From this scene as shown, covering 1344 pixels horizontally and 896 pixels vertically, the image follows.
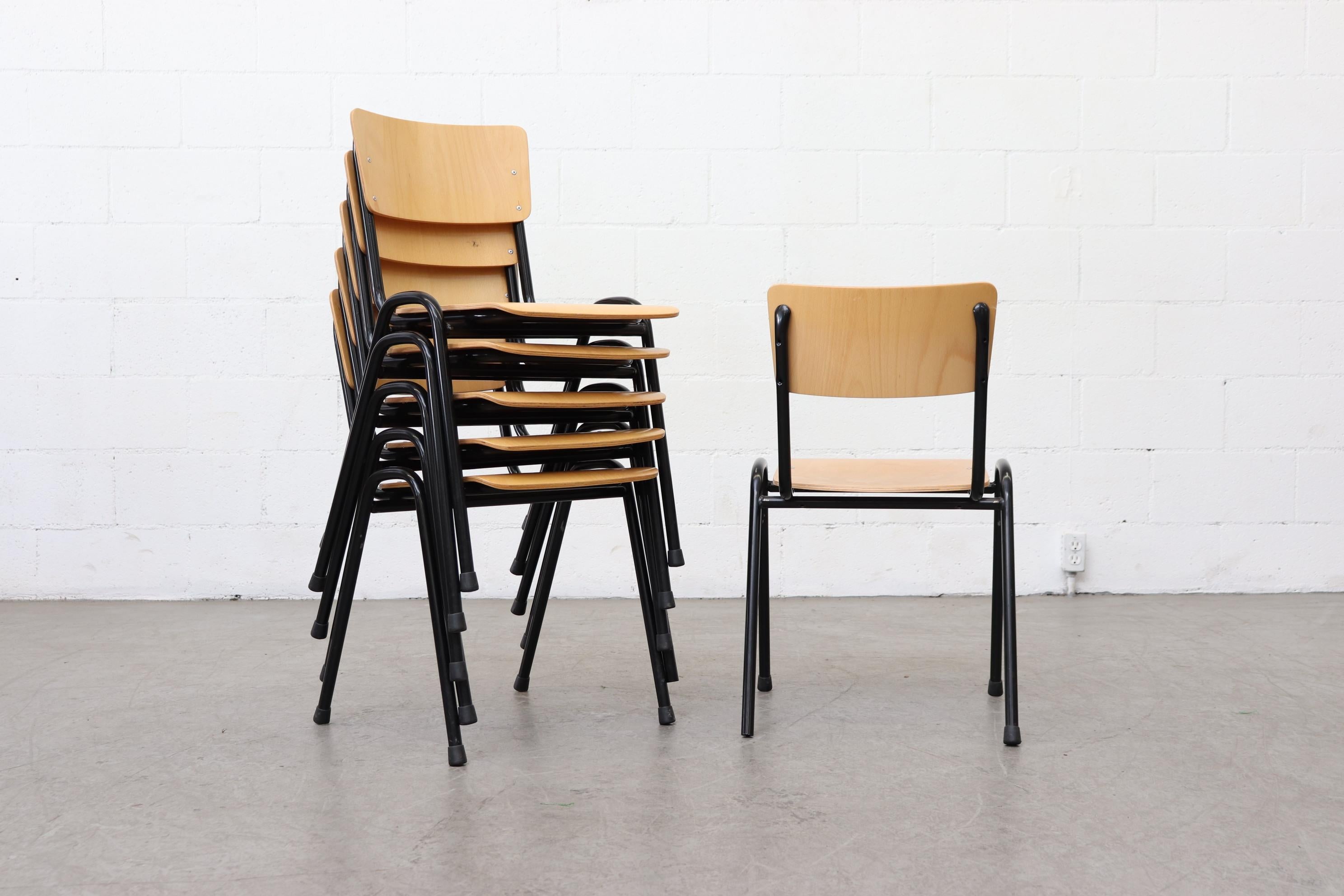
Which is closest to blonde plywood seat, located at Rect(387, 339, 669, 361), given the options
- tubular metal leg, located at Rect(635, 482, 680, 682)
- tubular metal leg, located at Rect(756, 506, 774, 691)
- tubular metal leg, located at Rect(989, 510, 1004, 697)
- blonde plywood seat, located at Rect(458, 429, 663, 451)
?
blonde plywood seat, located at Rect(458, 429, 663, 451)

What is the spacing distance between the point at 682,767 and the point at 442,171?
1.30 metres

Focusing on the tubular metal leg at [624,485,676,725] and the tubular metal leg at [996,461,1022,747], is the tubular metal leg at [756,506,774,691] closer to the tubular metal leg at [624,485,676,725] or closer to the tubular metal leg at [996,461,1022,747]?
the tubular metal leg at [624,485,676,725]

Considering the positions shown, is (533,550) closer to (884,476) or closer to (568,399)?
(568,399)

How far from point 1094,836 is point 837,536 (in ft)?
6.32

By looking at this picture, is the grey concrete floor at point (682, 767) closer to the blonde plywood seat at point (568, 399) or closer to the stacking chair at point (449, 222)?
the stacking chair at point (449, 222)

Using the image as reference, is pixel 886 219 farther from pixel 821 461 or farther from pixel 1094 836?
pixel 1094 836

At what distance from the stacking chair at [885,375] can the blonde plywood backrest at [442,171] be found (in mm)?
745

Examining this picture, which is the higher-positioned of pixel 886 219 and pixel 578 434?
pixel 886 219

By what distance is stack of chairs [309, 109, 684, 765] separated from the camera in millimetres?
1789

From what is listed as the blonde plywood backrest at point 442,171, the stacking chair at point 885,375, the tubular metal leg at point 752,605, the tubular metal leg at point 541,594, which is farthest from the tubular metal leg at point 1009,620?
the blonde plywood backrest at point 442,171

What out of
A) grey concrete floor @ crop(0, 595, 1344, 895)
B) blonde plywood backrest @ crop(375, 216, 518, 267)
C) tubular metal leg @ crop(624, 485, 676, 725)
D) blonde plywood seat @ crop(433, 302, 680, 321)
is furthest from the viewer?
blonde plywood backrest @ crop(375, 216, 518, 267)

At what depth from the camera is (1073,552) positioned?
3.37m

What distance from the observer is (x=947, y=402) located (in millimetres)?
3350

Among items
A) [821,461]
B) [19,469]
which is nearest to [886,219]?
[821,461]
